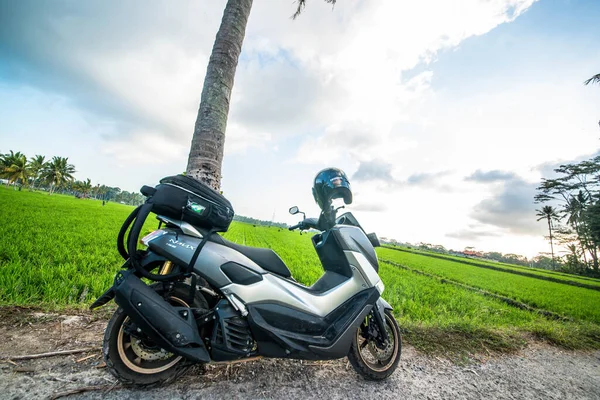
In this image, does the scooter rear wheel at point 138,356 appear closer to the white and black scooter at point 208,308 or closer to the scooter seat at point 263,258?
the white and black scooter at point 208,308

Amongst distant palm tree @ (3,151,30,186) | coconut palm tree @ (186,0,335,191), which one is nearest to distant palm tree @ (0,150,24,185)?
distant palm tree @ (3,151,30,186)

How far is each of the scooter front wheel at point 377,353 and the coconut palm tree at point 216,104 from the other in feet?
7.47

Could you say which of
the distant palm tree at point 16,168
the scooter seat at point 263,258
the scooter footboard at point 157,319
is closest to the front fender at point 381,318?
the scooter seat at point 263,258

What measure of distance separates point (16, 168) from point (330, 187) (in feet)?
231

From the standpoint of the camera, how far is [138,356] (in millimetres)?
1581

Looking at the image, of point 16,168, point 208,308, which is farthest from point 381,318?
point 16,168

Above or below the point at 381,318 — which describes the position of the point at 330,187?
above

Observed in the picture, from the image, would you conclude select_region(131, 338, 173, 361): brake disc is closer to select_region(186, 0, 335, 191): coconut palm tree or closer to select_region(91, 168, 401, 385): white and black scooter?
select_region(91, 168, 401, 385): white and black scooter

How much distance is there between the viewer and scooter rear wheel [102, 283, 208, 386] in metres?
1.48

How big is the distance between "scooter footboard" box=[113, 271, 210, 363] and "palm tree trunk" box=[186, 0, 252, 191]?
1.63 metres

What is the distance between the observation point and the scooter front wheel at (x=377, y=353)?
1.96m

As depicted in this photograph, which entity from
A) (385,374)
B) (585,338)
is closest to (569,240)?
(585,338)

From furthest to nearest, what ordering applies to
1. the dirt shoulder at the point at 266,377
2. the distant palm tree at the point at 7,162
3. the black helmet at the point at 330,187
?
the distant palm tree at the point at 7,162, the black helmet at the point at 330,187, the dirt shoulder at the point at 266,377

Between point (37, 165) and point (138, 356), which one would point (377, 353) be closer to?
point (138, 356)
